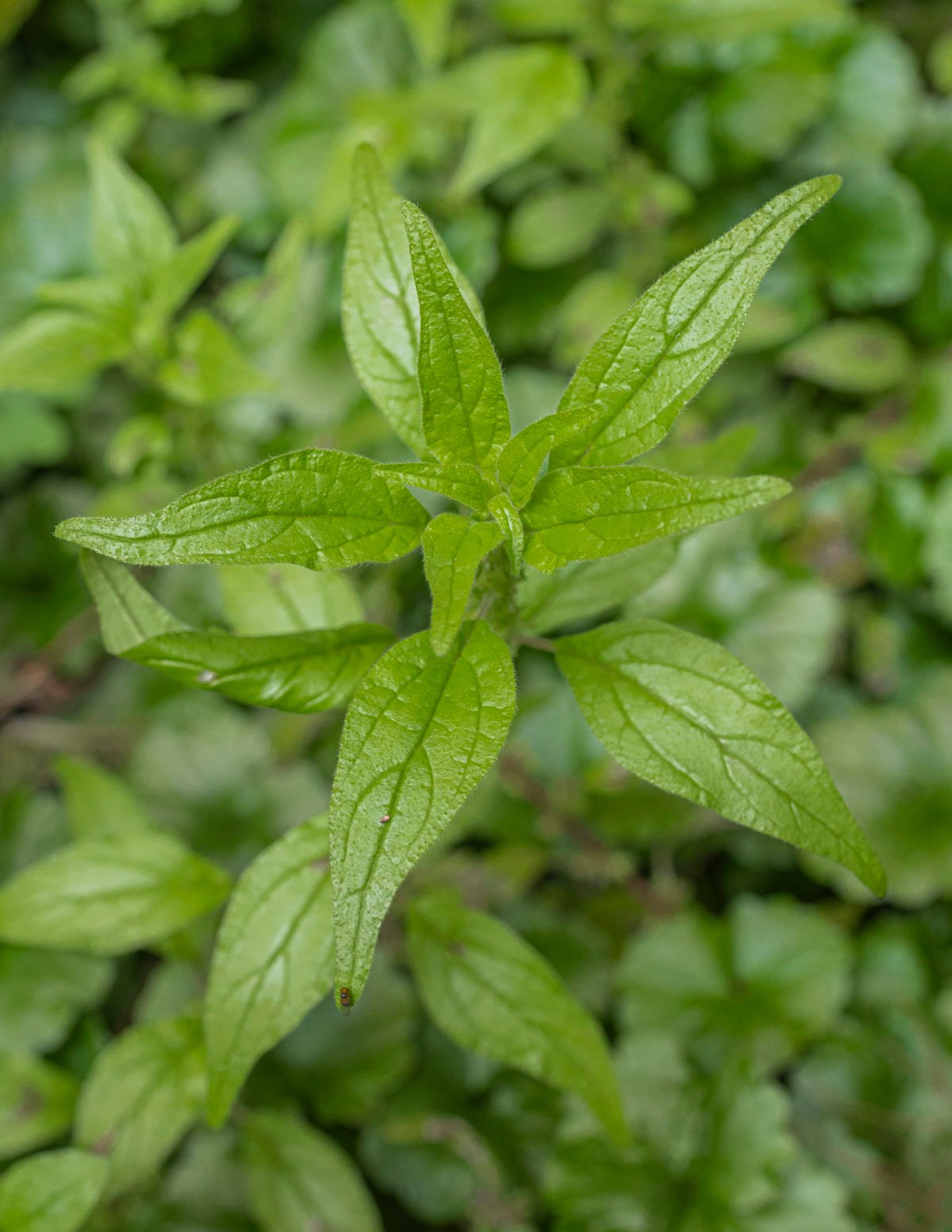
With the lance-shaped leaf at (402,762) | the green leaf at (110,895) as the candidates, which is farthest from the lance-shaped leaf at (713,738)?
the green leaf at (110,895)

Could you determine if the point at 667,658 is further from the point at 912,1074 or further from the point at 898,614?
the point at 898,614

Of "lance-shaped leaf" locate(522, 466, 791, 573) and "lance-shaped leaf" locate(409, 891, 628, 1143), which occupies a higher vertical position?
"lance-shaped leaf" locate(522, 466, 791, 573)

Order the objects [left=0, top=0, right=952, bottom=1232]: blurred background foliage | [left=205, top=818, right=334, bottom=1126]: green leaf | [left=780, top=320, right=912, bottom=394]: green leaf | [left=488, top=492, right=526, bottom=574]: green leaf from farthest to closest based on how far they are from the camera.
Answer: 1. [left=780, top=320, right=912, bottom=394]: green leaf
2. [left=0, top=0, right=952, bottom=1232]: blurred background foliage
3. [left=205, top=818, right=334, bottom=1126]: green leaf
4. [left=488, top=492, right=526, bottom=574]: green leaf

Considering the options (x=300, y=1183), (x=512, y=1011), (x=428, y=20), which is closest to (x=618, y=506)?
(x=512, y=1011)

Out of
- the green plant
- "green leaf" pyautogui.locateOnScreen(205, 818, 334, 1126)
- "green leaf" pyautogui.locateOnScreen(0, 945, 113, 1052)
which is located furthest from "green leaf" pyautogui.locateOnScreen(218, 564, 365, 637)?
"green leaf" pyautogui.locateOnScreen(0, 945, 113, 1052)

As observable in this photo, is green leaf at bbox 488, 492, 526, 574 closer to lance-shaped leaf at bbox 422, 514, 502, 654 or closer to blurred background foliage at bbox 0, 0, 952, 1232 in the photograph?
lance-shaped leaf at bbox 422, 514, 502, 654

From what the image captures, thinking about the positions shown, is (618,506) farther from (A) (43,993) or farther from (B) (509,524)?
(A) (43,993)

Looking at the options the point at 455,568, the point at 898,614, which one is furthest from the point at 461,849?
the point at 455,568

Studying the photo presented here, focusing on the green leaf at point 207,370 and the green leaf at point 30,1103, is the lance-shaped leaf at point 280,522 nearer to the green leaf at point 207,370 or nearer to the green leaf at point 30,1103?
the green leaf at point 207,370

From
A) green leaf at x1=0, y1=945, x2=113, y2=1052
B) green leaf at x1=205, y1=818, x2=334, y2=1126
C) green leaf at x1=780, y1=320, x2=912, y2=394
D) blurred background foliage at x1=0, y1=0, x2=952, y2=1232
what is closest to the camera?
green leaf at x1=205, y1=818, x2=334, y2=1126
